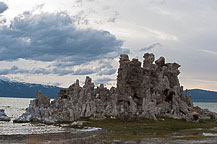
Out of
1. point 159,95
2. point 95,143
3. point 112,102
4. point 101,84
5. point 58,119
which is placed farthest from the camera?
point 101,84

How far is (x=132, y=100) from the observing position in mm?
108875

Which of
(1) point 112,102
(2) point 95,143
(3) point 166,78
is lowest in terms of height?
(2) point 95,143

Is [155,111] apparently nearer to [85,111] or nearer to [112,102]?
[112,102]

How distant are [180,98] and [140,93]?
45.1 feet

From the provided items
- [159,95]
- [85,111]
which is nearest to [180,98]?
[159,95]

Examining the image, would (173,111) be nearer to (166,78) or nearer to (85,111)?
(166,78)

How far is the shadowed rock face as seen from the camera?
102625mm

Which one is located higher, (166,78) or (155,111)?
(166,78)

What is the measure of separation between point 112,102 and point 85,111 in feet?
28.9

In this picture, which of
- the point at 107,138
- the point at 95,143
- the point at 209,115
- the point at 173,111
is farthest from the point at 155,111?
the point at 95,143

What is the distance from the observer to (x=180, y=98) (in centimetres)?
11925

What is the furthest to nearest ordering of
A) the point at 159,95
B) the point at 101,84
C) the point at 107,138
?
1. the point at 101,84
2. the point at 159,95
3. the point at 107,138

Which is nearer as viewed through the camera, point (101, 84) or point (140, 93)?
point (140, 93)

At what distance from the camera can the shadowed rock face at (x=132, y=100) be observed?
102625 mm
